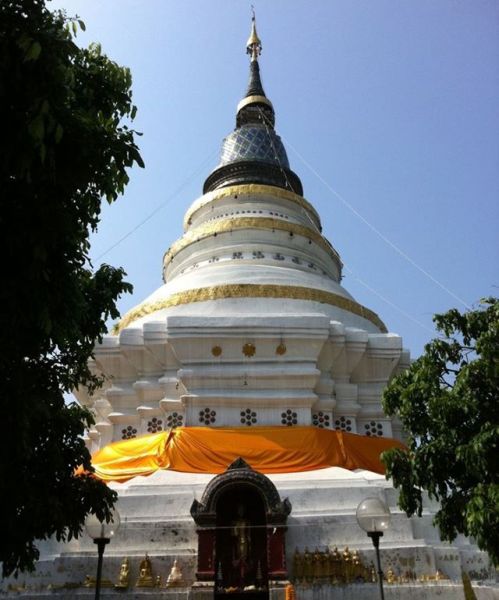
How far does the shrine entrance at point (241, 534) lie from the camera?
12312 millimetres

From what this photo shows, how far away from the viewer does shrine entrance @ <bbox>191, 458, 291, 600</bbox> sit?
12.3m

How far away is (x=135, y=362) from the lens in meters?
18.3

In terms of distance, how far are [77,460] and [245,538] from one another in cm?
690

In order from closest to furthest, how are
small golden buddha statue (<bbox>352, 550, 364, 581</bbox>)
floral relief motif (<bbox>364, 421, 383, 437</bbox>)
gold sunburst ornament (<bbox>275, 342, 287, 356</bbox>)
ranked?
small golden buddha statue (<bbox>352, 550, 364, 581</bbox>), gold sunburst ornament (<bbox>275, 342, 287, 356</bbox>), floral relief motif (<bbox>364, 421, 383, 437</bbox>)

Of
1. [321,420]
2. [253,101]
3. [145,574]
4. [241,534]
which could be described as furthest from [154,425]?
[253,101]

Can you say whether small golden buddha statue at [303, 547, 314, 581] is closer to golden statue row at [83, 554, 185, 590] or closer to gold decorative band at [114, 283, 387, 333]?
golden statue row at [83, 554, 185, 590]

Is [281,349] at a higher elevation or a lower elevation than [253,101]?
lower

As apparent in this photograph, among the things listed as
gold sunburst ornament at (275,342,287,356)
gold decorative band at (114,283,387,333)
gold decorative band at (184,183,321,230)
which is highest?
gold decorative band at (184,183,321,230)

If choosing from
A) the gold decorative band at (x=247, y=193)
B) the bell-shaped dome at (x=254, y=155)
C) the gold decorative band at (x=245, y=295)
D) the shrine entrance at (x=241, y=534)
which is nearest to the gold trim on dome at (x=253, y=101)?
the bell-shaped dome at (x=254, y=155)

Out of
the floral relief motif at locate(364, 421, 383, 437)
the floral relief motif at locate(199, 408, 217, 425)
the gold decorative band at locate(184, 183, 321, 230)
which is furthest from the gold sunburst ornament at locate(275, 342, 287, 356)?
the gold decorative band at locate(184, 183, 321, 230)

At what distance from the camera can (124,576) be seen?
12273mm

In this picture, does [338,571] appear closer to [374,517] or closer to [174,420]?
[374,517]

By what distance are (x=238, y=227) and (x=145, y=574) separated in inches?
530

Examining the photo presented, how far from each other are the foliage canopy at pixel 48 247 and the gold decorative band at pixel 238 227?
50.2ft
